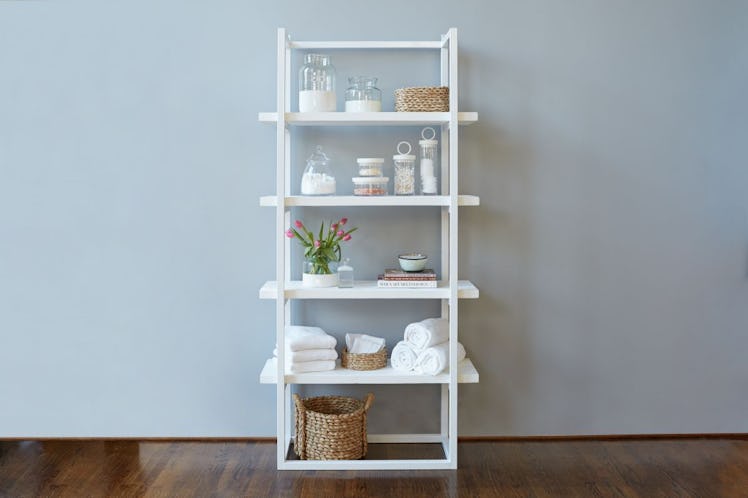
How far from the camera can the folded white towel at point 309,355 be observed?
9.58ft

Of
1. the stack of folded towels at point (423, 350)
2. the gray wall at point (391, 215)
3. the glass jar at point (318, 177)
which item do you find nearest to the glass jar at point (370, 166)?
the glass jar at point (318, 177)

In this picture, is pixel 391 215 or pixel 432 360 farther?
pixel 391 215

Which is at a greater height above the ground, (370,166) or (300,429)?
(370,166)

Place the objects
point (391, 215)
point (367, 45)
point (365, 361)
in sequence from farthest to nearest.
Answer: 1. point (391, 215)
2. point (367, 45)
3. point (365, 361)

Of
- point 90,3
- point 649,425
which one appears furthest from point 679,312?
point 90,3

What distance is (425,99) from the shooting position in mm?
2887

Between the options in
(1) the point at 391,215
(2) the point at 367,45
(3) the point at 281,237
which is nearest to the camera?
(3) the point at 281,237

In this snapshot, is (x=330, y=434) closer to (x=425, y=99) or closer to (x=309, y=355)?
(x=309, y=355)

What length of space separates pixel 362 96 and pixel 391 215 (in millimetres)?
510

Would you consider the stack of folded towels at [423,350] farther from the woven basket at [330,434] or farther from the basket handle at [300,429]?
the basket handle at [300,429]

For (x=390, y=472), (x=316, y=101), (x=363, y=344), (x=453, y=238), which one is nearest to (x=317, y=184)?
(x=316, y=101)

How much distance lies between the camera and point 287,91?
308cm

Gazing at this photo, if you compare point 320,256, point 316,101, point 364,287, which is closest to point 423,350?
point 364,287

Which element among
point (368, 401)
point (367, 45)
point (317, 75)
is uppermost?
point (367, 45)
